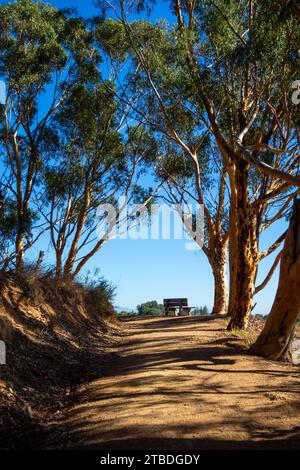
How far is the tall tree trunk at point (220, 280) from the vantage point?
17.0 m

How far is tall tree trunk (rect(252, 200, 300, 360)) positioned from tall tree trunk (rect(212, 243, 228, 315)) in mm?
9398

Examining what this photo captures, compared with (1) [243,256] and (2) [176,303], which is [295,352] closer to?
(1) [243,256]

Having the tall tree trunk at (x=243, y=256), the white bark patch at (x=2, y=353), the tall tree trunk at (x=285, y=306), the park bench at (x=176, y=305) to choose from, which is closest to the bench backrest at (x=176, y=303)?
the park bench at (x=176, y=305)

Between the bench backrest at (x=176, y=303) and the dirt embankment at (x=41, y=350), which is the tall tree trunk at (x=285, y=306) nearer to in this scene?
the dirt embankment at (x=41, y=350)

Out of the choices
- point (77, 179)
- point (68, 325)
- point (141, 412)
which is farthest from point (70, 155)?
point (141, 412)

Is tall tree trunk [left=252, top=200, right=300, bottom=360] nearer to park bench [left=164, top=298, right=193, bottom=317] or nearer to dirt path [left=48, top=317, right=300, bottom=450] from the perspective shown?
dirt path [left=48, top=317, right=300, bottom=450]

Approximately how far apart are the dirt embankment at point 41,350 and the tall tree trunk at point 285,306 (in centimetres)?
257

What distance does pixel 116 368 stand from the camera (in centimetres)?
723

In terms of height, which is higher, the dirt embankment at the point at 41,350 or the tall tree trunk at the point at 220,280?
the tall tree trunk at the point at 220,280

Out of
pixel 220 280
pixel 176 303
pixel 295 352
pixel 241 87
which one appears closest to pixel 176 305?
pixel 176 303

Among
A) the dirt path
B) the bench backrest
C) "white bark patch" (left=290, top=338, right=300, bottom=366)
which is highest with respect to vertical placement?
the bench backrest

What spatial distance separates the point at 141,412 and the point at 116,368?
2672 millimetres

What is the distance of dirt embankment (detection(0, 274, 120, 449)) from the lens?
4974mm

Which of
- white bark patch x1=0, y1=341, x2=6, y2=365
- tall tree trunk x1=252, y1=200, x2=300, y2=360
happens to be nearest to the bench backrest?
tall tree trunk x1=252, y1=200, x2=300, y2=360
